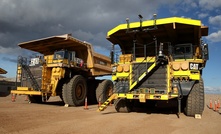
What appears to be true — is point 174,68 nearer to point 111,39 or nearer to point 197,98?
point 197,98

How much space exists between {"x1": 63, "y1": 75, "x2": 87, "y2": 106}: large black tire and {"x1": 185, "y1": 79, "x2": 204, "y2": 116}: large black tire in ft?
22.0

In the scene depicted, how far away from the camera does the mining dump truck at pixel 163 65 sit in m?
8.77

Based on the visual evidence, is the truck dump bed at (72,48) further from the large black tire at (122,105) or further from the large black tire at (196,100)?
the large black tire at (196,100)

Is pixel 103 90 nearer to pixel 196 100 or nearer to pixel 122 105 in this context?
pixel 122 105

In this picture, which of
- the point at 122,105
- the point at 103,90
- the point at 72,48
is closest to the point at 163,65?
the point at 122,105

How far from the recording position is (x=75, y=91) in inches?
532

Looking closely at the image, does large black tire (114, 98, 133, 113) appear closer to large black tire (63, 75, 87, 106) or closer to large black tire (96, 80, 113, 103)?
large black tire (63, 75, 87, 106)

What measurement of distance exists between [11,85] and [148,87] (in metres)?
23.1

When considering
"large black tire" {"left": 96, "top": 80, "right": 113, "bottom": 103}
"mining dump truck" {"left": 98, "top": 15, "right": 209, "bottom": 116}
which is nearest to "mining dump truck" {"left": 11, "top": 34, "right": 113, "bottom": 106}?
"large black tire" {"left": 96, "top": 80, "right": 113, "bottom": 103}

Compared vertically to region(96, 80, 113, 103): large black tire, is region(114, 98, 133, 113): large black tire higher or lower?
lower

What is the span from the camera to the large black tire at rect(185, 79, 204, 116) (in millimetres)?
8625

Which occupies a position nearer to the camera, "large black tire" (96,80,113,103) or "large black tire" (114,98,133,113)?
"large black tire" (114,98,133,113)

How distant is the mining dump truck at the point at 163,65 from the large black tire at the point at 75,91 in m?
3.12

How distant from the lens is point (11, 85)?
2773 centimetres
